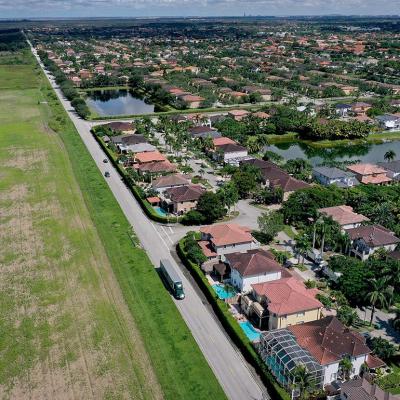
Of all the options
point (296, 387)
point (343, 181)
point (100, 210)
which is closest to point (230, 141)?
point (343, 181)

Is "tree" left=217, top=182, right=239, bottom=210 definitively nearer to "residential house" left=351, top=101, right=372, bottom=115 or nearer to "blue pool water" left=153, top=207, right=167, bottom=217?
"blue pool water" left=153, top=207, right=167, bottom=217

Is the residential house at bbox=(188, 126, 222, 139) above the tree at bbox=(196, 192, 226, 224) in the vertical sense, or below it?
below

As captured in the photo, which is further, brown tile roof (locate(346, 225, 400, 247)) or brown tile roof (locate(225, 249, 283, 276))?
brown tile roof (locate(346, 225, 400, 247))

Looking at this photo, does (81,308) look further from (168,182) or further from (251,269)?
(168,182)

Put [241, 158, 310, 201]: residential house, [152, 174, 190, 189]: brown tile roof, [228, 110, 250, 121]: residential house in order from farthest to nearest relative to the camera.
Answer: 1. [228, 110, 250, 121]: residential house
2. [152, 174, 190, 189]: brown tile roof
3. [241, 158, 310, 201]: residential house

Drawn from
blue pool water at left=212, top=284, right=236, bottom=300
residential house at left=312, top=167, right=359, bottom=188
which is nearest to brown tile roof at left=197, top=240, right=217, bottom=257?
blue pool water at left=212, top=284, right=236, bottom=300

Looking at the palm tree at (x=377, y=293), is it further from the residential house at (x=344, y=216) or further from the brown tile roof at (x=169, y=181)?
the brown tile roof at (x=169, y=181)
